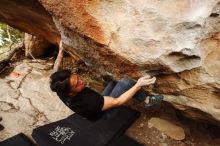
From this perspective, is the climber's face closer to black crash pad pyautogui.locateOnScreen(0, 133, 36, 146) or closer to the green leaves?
black crash pad pyautogui.locateOnScreen(0, 133, 36, 146)

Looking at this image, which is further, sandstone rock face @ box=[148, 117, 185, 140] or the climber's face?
sandstone rock face @ box=[148, 117, 185, 140]

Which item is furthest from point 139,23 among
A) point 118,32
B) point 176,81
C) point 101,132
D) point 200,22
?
point 101,132

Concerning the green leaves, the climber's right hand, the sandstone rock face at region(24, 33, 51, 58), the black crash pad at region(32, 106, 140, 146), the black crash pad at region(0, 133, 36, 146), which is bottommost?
the green leaves

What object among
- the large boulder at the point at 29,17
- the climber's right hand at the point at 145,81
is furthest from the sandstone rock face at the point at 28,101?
the climber's right hand at the point at 145,81

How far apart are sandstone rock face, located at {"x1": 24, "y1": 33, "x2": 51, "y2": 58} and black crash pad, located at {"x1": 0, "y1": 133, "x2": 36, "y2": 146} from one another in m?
2.57

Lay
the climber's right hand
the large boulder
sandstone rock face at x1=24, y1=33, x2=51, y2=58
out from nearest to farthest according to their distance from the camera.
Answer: the climber's right hand
the large boulder
sandstone rock face at x1=24, y1=33, x2=51, y2=58

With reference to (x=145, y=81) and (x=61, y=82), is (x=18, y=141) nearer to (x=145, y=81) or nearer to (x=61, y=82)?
(x=61, y=82)

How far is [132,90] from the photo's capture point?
3.81 meters

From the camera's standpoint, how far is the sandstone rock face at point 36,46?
274 inches

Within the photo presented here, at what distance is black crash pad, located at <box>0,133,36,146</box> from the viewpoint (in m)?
4.62

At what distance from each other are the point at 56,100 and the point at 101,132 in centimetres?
133

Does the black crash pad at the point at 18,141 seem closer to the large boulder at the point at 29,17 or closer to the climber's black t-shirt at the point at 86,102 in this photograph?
the climber's black t-shirt at the point at 86,102

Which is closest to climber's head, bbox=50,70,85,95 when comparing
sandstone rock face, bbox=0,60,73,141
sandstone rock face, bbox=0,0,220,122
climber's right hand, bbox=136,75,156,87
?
sandstone rock face, bbox=0,0,220,122

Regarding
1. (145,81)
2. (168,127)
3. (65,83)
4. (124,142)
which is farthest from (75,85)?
(168,127)
